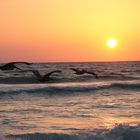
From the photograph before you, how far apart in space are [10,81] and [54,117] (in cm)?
2464

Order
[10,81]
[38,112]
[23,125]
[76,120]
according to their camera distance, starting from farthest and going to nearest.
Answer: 1. [10,81]
2. [38,112]
3. [76,120]
4. [23,125]

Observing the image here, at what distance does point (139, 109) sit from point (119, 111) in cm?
75

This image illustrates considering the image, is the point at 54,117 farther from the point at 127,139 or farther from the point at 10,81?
the point at 10,81

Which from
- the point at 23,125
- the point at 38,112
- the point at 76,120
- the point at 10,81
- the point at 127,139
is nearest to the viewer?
the point at 127,139

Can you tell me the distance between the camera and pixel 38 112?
1573cm

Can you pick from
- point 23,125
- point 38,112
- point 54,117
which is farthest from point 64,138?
point 38,112

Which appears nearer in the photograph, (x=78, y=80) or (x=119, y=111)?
(x=119, y=111)

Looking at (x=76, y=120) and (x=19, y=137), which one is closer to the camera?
(x=19, y=137)

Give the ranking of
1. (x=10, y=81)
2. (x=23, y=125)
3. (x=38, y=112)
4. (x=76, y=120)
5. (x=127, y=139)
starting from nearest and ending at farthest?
(x=127, y=139) → (x=23, y=125) → (x=76, y=120) → (x=38, y=112) → (x=10, y=81)

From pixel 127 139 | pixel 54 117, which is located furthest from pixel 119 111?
pixel 127 139

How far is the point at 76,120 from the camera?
45.3ft

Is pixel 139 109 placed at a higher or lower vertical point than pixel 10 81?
lower

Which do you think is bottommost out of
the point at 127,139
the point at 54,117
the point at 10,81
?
the point at 127,139

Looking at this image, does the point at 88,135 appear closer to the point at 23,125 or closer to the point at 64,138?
the point at 64,138
